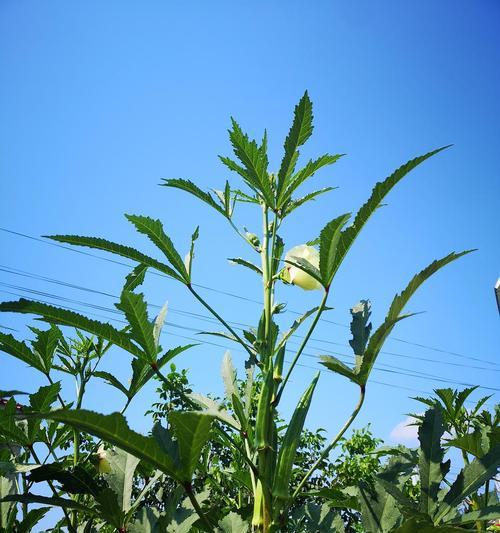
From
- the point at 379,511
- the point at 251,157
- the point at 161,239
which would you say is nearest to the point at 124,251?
the point at 161,239

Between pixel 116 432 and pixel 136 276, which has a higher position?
pixel 136 276

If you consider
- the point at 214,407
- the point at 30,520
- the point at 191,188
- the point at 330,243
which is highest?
the point at 191,188

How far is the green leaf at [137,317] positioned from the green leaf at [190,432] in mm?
240

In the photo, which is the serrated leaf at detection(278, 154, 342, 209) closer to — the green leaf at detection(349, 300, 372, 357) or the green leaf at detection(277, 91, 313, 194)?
the green leaf at detection(277, 91, 313, 194)

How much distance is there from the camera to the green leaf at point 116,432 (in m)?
0.58

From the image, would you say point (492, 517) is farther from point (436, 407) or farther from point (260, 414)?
point (260, 414)

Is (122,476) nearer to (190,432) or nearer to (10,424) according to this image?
(10,424)

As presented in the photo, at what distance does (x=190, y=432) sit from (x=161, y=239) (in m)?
0.46

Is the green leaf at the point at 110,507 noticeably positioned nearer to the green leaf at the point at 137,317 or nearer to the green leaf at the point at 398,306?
the green leaf at the point at 137,317

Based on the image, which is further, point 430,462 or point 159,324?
point 159,324

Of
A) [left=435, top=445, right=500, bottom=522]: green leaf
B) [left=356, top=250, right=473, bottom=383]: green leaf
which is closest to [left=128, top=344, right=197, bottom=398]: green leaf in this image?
Result: [left=356, top=250, right=473, bottom=383]: green leaf

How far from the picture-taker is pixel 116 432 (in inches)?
24.0

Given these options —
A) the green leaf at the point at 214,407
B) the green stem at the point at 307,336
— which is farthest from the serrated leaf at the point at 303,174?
the green leaf at the point at 214,407

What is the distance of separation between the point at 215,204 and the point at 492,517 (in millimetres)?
753
